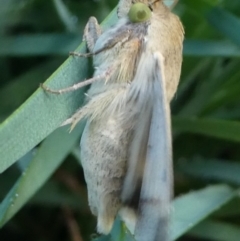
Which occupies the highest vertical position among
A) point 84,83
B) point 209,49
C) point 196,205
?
point 84,83

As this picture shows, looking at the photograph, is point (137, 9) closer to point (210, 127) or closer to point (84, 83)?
point (84, 83)

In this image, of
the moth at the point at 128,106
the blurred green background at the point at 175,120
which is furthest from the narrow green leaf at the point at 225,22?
the moth at the point at 128,106

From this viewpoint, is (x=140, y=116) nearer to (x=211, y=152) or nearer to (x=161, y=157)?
(x=161, y=157)

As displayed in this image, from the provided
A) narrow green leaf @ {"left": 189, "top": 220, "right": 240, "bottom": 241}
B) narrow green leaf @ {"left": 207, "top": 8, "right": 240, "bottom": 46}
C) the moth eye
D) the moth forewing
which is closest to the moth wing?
the moth forewing

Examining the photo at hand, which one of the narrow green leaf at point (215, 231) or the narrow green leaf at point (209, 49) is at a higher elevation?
the narrow green leaf at point (209, 49)

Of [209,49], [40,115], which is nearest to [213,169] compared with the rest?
[209,49]

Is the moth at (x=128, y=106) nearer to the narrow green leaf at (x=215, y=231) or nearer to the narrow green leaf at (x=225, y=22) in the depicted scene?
the narrow green leaf at (x=225, y=22)

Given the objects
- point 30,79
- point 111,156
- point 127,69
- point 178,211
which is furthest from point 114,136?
point 30,79
